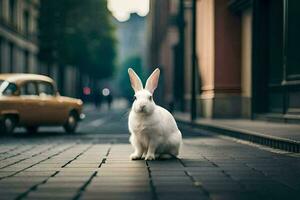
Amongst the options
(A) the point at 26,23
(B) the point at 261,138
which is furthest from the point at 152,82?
(A) the point at 26,23

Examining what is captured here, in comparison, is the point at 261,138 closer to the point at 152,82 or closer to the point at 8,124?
the point at 152,82

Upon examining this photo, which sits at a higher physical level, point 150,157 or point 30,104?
point 30,104

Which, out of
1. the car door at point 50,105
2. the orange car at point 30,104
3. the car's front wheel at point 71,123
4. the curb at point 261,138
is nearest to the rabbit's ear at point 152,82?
the curb at point 261,138

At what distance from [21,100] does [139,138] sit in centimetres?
772

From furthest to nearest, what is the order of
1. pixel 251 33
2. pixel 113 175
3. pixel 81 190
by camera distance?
pixel 251 33, pixel 113 175, pixel 81 190

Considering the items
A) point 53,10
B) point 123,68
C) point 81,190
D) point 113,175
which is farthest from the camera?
point 123,68

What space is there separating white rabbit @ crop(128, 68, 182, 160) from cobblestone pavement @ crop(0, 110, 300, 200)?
0.21 m

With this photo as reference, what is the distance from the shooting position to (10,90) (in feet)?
48.6

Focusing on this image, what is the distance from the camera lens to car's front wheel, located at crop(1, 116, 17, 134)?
567 inches

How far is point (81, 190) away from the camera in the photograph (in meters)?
5.43

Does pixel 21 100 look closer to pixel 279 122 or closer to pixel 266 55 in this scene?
pixel 279 122

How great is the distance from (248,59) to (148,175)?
1522 cm

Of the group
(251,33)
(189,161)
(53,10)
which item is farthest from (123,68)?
(189,161)

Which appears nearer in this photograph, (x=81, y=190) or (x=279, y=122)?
(x=81, y=190)
